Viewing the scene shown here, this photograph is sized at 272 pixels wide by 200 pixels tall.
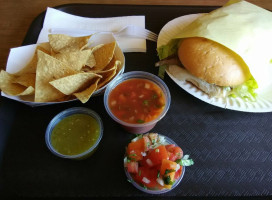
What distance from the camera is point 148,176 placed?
1075 mm

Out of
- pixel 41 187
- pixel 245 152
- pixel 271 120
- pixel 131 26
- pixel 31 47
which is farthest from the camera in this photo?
pixel 131 26

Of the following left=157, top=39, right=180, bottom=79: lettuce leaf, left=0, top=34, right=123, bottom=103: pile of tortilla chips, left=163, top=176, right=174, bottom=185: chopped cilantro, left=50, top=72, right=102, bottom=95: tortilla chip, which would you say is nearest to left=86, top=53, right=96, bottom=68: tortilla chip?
left=0, top=34, right=123, bottom=103: pile of tortilla chips

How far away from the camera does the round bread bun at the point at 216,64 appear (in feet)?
4.33

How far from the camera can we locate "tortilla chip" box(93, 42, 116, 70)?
1404 millimetres

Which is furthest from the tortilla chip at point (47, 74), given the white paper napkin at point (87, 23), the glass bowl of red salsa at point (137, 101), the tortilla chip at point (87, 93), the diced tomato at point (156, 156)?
the diced tomato at point (156, 156)

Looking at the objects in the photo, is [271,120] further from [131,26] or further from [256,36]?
[131,26]

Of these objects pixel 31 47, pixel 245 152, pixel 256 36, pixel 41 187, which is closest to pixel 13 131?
pixel 41 187

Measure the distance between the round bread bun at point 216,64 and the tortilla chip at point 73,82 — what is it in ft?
1.93

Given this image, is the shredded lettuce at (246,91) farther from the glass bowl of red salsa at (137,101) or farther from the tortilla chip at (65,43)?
the tortilla chip at (65,43)

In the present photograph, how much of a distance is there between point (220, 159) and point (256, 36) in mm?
737

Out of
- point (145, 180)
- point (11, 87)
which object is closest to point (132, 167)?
point (145, 180)

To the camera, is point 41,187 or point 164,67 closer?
point 41,187

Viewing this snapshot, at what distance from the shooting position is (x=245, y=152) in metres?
1.28

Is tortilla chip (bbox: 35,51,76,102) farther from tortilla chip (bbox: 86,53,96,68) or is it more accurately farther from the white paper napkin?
the white paper napkin
